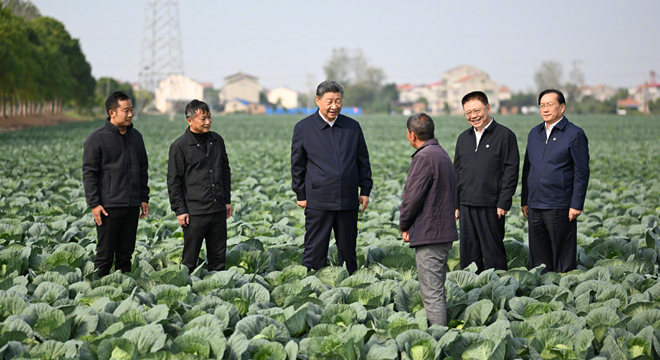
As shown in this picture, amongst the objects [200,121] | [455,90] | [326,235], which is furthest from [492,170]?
[455,90]

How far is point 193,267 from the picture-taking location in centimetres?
464

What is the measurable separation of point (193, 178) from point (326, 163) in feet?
3.36

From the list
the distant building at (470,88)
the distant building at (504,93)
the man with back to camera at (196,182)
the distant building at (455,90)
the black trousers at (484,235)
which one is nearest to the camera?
the man with back to camera at (196,182)

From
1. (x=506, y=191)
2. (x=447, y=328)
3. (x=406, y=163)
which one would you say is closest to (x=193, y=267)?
(x=447, y=328)

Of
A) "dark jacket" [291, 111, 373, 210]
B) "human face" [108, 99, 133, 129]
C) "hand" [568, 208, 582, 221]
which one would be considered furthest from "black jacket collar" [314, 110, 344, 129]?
"hand" [568, 208, 582, 221]

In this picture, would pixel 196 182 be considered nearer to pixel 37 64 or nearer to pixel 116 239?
pixel 116 239

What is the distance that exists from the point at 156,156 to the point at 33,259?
12.5 metres

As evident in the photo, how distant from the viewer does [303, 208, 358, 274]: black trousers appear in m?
4.57

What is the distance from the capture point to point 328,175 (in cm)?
449

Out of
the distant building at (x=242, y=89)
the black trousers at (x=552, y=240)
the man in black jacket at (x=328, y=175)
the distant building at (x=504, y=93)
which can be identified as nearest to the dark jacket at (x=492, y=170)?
the black trousers at (x=552, y=240)

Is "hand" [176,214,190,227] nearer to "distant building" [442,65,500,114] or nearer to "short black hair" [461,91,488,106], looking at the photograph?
"short black hair" [461,91,488,106]

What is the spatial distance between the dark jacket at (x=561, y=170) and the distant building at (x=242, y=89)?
409 ft

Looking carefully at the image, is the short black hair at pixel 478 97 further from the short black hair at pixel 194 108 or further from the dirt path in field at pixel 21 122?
the dirt path in field at pixel 21 122

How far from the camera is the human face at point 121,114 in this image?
14.5 feet
